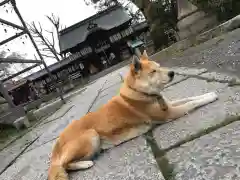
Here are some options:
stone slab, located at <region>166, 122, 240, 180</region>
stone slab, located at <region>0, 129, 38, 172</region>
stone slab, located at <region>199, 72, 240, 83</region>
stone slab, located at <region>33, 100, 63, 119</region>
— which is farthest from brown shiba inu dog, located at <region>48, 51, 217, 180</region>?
stone slab, located at <region>33, 100, 63, 119</region>

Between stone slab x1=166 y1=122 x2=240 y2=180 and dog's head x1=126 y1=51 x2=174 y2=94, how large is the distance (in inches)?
32.2

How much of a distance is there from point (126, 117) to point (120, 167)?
1.96ft

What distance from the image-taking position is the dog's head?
7.27 feet

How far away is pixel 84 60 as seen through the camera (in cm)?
2364

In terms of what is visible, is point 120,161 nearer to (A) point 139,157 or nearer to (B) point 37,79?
(A) point 139,157

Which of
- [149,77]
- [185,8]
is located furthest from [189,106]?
[185,8]

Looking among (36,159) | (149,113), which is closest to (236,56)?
(149,113)

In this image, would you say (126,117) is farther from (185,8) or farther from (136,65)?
(185,8)

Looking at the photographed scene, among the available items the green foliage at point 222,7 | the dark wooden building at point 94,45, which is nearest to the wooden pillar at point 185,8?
the green foliage at point 222,7

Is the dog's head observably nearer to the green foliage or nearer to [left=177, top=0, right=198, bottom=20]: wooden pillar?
the green foliage

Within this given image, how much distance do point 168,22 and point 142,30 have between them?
41.0 feet

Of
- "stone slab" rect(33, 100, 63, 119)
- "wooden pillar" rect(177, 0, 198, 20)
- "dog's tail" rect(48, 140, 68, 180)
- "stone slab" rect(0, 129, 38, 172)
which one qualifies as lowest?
"stone slab" rect(33, 100, 63, 119)

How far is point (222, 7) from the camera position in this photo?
6.55m

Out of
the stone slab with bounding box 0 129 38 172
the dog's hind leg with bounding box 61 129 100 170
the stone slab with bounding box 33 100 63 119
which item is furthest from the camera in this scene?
the stone slab with bounding box 33 100 63 119
